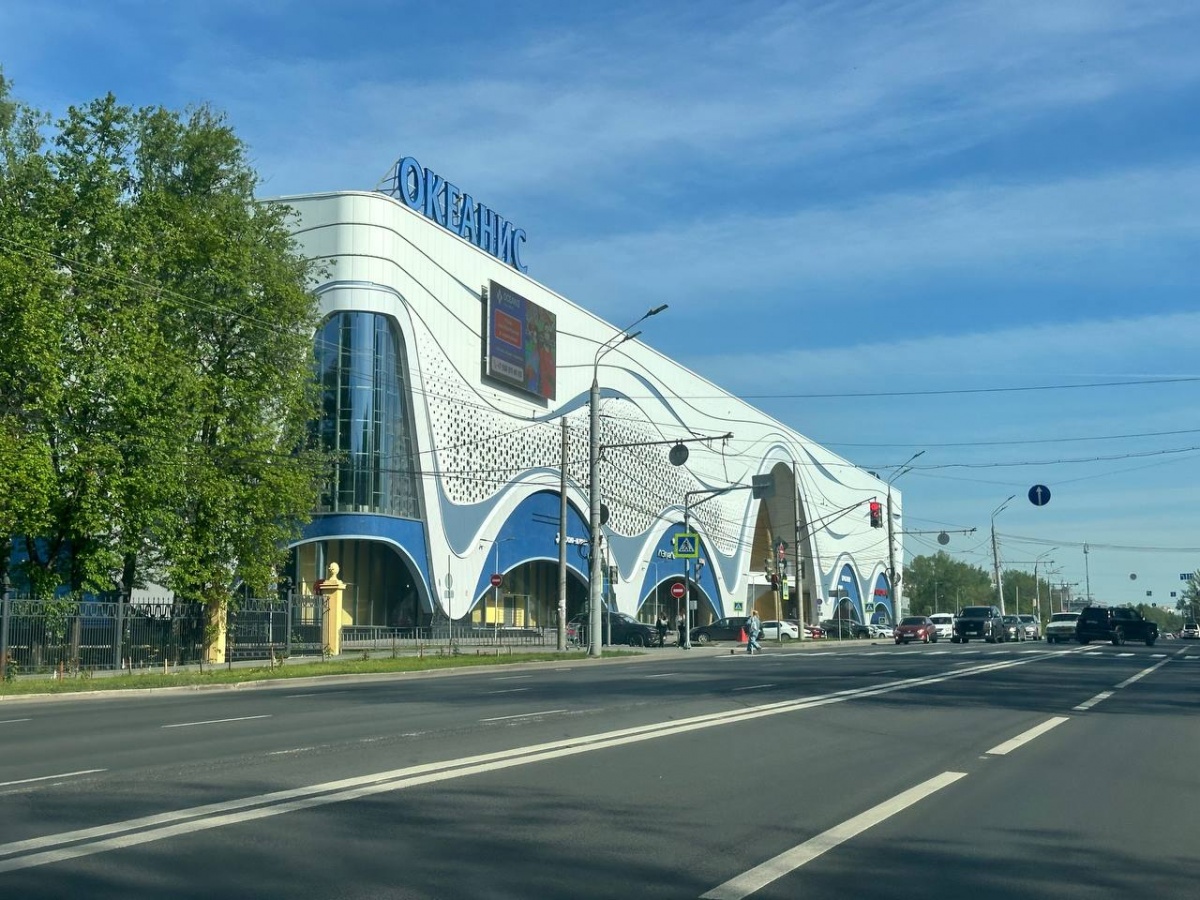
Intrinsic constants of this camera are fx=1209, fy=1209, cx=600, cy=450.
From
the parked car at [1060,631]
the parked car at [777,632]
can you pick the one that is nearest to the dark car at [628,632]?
the parked car at [777,632]

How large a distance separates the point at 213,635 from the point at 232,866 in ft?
105

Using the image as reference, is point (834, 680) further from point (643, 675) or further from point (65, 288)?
point (65, 288)

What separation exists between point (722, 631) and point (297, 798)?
6107cm

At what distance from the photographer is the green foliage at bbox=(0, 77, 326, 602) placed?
30.4 metres

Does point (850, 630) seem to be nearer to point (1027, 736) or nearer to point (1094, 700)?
point (1094, 700)

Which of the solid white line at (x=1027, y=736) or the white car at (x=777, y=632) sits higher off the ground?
the white car at (x=777, y=632)

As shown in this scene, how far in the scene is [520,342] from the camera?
69.2 metres

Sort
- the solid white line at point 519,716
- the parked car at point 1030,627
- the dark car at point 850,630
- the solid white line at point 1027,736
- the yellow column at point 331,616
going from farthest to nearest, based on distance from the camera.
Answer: the dark car at point 850,630 < the parked car at point 1030,627 < the yellow column at point 331,616 < the solid white line at point 519,716 < the solid white line at point 1027,736

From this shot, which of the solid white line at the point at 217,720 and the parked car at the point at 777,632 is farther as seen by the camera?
the parked car at the point at 777,632

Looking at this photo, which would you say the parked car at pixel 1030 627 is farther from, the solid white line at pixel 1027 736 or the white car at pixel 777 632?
the solid white line at pixel 1027 736

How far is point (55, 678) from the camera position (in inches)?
1144

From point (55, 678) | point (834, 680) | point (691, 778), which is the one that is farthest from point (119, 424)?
point (691, 778)

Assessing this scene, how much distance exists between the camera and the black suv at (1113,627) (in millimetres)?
56500

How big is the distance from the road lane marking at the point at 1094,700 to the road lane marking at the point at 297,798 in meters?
5.86
